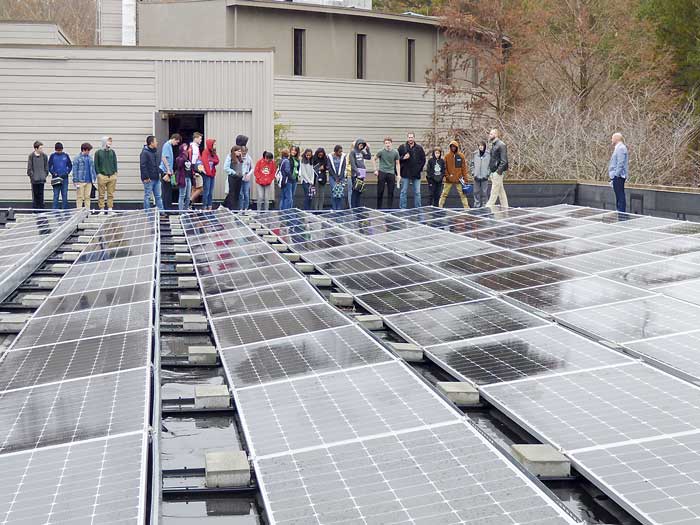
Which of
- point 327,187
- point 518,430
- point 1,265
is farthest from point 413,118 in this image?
point 518,430

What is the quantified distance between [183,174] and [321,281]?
14.8m

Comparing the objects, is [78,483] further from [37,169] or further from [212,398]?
[37,169]

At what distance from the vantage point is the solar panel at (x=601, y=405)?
20.3 feet

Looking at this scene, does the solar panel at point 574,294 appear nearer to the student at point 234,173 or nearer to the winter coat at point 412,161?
the winter coat at point 412,161

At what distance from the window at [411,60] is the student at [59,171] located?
21859mm

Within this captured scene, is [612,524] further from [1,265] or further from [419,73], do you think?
[419,73]

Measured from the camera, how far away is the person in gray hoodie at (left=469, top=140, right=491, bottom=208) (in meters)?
26.1

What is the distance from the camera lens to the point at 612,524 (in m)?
5.29

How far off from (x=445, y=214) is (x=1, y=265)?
10.3m

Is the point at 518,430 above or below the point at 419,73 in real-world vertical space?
below

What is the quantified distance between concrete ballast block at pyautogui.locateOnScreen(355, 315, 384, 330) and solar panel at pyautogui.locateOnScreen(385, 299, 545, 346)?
0.29 ft

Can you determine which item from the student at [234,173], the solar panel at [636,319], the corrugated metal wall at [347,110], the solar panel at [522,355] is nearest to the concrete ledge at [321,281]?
the solar panel at [636,319]

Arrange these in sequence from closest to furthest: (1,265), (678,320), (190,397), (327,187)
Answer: (190,397) → (678,320) → (1,265) → (327,187)

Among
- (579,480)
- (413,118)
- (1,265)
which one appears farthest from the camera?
(413,118)
